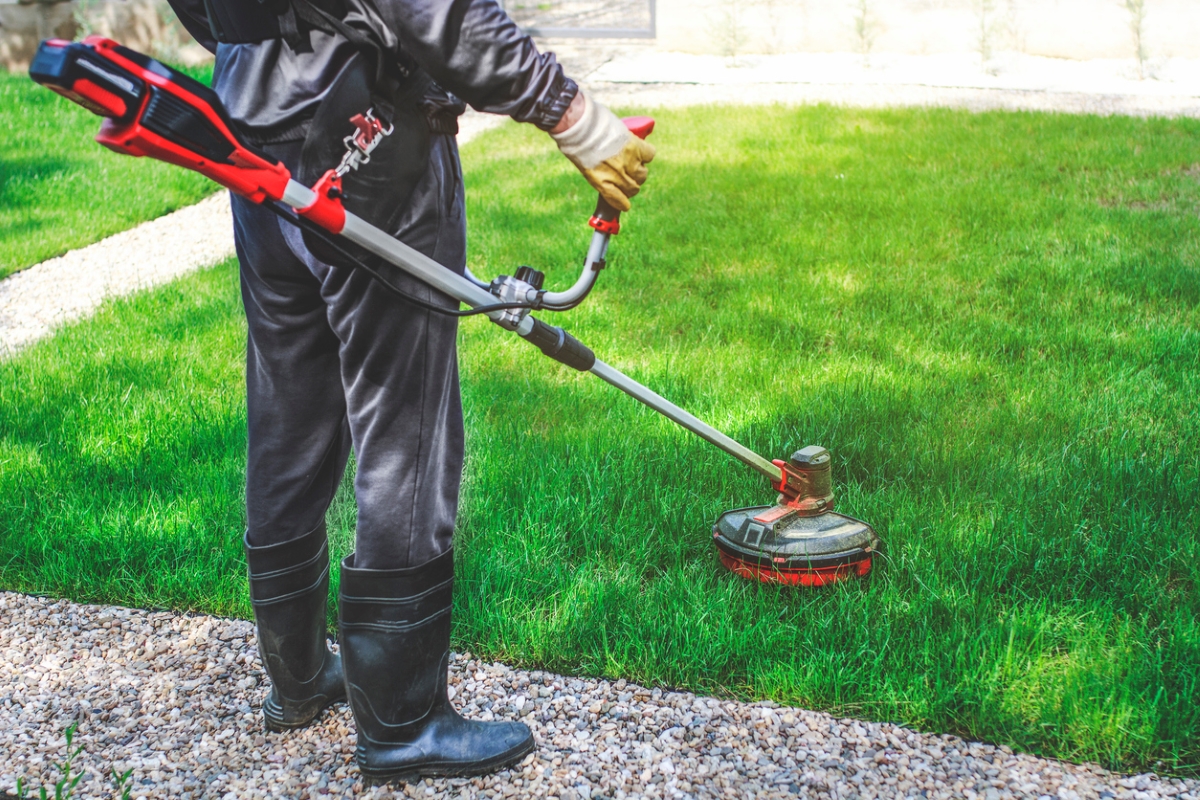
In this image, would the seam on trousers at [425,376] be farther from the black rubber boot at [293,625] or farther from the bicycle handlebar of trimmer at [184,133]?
the black rubber boot at [293,625]

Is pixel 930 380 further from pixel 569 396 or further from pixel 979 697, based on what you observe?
pixel 979 697

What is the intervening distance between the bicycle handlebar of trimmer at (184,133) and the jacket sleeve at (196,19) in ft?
1.02

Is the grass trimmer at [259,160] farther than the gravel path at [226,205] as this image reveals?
No

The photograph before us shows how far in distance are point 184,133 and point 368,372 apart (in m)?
0.55

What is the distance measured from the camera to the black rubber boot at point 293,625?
7.88ft

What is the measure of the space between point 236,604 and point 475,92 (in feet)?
6.02

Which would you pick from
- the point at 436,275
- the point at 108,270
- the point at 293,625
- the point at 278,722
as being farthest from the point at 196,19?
the point at 108,270

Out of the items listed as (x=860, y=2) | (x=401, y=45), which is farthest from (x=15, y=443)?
(x=860, y=2)

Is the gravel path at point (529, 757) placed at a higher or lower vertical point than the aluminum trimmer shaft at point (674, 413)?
lower

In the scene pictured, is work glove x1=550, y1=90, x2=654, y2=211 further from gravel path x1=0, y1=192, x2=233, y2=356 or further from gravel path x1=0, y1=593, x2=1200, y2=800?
gravel path x1=0, y1=192, x2=233, y2=356

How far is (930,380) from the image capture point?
14.0 ft

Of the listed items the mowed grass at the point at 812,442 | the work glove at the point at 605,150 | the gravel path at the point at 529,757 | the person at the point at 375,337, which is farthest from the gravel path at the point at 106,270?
the work glove at the point at 605,150

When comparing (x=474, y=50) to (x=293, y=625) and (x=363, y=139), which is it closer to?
(x=363, y=139)

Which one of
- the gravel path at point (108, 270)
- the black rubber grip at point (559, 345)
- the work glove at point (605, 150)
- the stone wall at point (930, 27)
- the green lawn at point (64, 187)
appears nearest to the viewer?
the work glove at point (605, 150)
